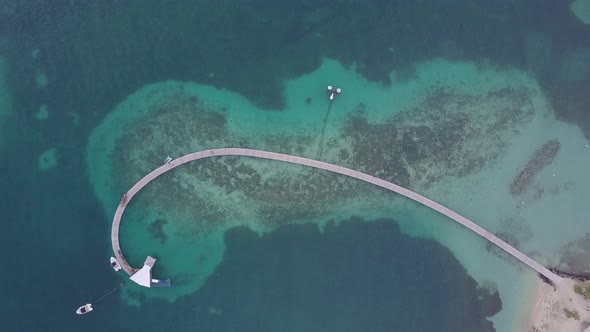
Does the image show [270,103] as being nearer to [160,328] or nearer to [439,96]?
Answer: [439,96]

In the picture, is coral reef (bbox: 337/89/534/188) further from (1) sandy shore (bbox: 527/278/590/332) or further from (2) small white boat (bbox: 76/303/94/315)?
(2) small white boat (bbox: 76/303/94/315)

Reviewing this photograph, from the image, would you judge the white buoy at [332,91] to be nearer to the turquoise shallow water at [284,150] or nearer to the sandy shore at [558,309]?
the turquoise shallow water at [284,150]

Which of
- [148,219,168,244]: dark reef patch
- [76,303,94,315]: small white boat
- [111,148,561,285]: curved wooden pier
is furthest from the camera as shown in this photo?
[148,219,168,244]: dark reef patch

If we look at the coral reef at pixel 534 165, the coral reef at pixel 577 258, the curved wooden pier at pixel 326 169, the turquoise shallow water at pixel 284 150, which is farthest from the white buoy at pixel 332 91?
the coral reef at pixel 577 258

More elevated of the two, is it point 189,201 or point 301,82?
point 301,82

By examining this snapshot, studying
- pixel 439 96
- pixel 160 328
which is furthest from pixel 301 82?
pixel 160 328

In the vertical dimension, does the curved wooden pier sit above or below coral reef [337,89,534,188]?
below

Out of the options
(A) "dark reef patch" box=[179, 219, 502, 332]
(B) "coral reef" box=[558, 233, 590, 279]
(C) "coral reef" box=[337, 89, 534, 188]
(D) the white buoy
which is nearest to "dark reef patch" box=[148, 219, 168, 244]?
(A) "dark reef patch" box=[179, 219, 502, 332]
